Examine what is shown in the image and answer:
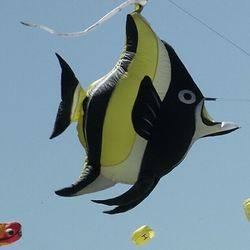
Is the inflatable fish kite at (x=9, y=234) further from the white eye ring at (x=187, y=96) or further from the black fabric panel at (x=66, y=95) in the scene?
the white eye ring at (x=187, y=96)

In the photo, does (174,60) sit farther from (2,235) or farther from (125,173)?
(2,235)

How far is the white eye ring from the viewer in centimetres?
1235

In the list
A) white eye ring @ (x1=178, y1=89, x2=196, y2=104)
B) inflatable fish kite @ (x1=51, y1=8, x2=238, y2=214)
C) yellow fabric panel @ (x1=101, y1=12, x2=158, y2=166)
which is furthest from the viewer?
white eye ring @ (x1=178, y1=89, x2=196, y2=104)

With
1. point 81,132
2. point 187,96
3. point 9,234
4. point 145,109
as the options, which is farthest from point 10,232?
point 187,96

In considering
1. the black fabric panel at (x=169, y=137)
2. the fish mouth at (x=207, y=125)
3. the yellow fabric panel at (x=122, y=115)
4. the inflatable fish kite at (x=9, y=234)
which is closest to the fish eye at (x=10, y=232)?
the inflatable fish kite at (x=9, y=234)

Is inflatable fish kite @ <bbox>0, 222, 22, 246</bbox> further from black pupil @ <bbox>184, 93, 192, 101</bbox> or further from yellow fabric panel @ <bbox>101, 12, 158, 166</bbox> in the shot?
black pupil @ <bbox>184, 93, 192, 101</bbox>

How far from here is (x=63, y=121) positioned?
1213cm

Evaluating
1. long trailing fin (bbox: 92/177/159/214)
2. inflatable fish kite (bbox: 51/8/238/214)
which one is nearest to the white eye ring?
inflatable fish kite (bbox: 51/8/238/214)

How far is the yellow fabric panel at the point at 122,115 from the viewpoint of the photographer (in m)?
12.2

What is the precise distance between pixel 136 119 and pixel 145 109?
187mm

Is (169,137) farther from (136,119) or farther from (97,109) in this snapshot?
(97,109)

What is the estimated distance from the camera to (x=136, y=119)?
12094 mm

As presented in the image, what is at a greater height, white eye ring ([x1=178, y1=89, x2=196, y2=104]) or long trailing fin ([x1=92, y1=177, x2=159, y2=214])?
white eye ring ([x1=178, y1=89, x2=196, y2=104])

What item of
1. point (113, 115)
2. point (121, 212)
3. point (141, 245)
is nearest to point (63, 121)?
point (113, 115)
